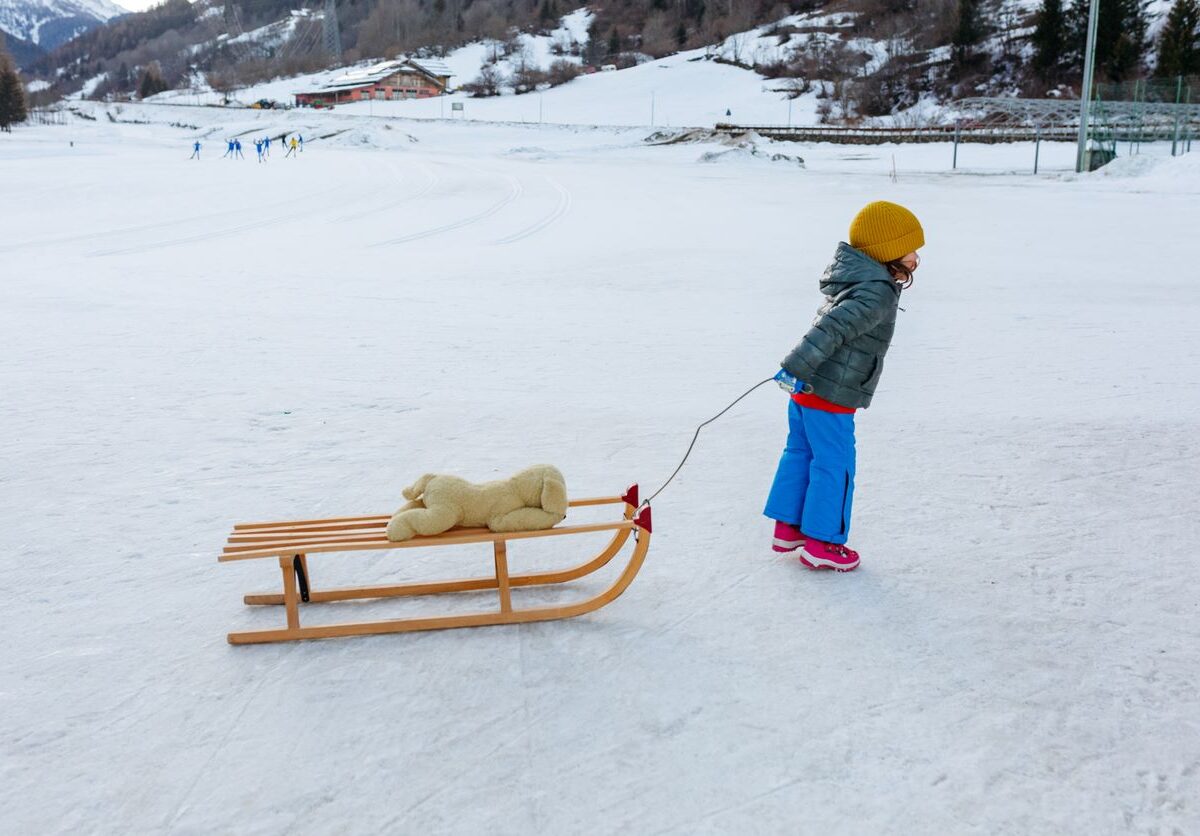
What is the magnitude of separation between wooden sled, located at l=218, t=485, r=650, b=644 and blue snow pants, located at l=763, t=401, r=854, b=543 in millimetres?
733

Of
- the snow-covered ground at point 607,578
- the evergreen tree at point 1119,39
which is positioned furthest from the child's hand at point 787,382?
the evergreen tree at point 1119,39

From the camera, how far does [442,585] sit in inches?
152

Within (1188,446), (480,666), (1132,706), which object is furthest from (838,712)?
(1188,446)

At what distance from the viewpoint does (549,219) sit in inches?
702

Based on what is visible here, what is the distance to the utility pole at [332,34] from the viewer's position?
14538 cm

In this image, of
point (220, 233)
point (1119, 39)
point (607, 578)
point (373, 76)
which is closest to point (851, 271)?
point (607, 578)

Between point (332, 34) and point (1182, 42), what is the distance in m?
128

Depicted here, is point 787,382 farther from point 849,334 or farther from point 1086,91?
point 1086,91

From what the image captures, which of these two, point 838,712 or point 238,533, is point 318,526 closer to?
point 238,533

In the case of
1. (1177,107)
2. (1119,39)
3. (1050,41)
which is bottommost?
(1177,107)

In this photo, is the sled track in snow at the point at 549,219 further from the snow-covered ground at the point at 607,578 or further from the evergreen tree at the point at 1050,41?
the evergreen tree at the point at 1050,41

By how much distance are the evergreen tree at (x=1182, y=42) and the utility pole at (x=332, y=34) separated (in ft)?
384

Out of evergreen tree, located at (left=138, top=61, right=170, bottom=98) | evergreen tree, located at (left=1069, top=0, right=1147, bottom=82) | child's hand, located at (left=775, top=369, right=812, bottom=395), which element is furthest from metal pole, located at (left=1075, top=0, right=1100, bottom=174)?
evergreen tree, located at (left=138, top=61, right=170, bottom=98)

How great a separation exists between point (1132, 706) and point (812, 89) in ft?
259
